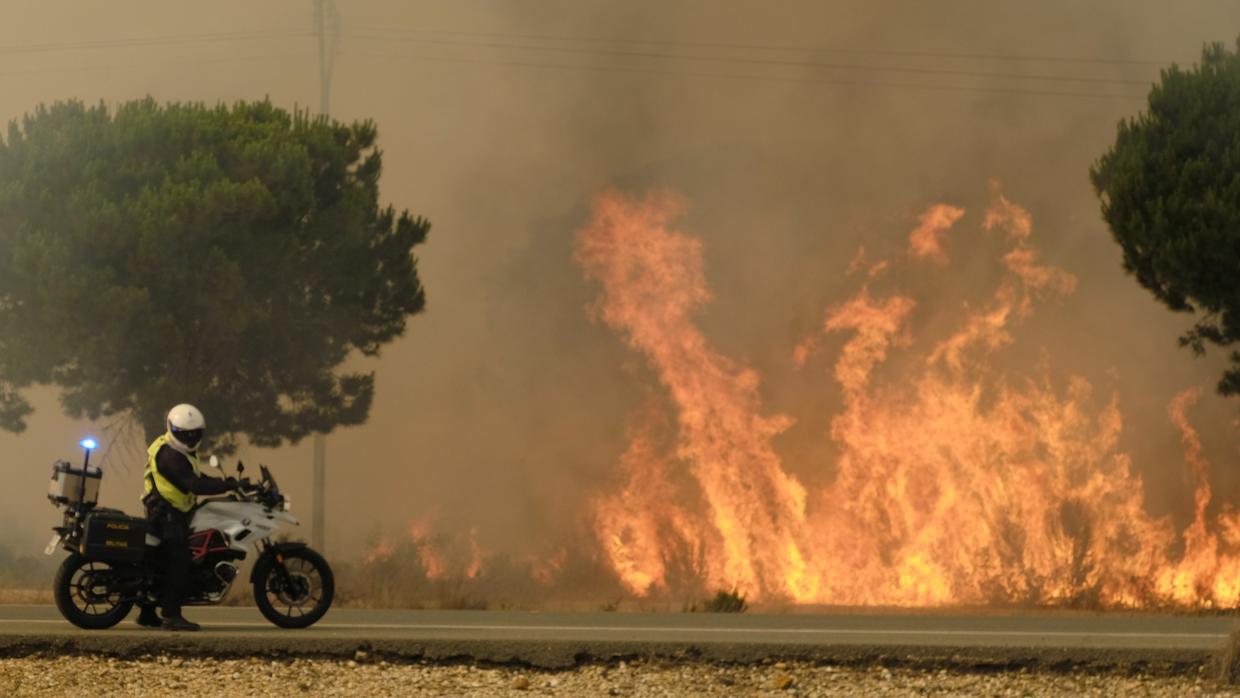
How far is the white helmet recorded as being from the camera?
15414 mm

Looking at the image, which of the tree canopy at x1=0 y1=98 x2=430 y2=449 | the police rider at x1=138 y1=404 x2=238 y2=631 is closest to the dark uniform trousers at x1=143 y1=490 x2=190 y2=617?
the police rider at x1=138 y1=404 x2=238 y2=631

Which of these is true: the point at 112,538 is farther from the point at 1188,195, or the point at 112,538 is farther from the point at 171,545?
the point at 1188,195

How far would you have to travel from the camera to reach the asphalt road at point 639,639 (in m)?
14.2

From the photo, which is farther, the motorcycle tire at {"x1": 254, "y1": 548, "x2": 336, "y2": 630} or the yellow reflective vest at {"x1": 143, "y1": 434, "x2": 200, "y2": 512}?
the motorcycle tire at {"x1": 254, "y1": 548, "x2": 336, "y2": 630}

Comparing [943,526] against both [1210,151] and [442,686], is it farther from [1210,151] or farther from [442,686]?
[442,686]

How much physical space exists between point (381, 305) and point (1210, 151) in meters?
17.5

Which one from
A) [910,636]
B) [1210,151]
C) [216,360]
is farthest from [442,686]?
[216,360]

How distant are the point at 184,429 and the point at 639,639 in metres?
4.50

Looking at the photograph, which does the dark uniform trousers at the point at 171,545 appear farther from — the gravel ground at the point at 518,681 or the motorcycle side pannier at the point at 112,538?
the gravel ground at the point at 518,681

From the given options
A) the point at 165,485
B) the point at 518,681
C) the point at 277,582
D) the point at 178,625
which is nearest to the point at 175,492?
the point at 165,485

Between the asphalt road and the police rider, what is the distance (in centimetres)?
48

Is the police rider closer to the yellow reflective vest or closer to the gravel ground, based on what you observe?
the yellow reflective vest

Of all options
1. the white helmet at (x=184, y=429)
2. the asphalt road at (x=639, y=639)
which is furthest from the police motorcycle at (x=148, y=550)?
the white helmet at (x=184, y=429)

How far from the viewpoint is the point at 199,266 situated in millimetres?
34938
